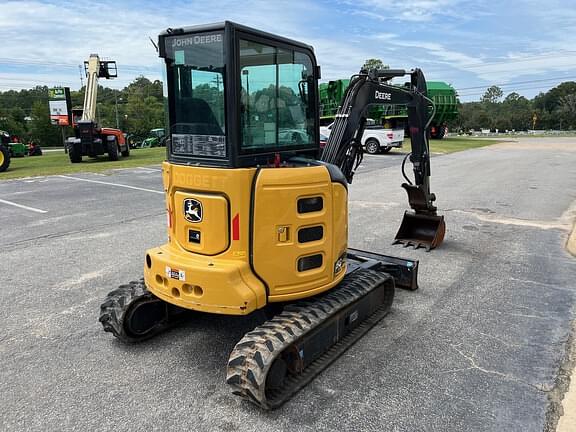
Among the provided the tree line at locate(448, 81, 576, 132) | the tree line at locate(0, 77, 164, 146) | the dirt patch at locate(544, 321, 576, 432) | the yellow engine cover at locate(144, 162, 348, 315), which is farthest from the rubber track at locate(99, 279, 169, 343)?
the tree line at locate(448, 81, 576, 132)

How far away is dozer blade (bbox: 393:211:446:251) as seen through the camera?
7691 millimetres

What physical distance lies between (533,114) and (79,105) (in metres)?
95.6

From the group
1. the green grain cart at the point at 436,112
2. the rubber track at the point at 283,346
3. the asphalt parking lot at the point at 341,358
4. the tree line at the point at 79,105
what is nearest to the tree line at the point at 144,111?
the tree line at the point at 79,105

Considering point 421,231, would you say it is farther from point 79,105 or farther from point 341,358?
point 79,105

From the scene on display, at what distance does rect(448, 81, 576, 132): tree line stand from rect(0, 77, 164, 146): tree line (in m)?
56.6

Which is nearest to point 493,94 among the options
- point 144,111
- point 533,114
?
point 533,114

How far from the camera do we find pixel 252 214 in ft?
12.2

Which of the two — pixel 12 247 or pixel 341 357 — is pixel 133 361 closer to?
pixel 341 357

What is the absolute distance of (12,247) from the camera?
7.71 metres

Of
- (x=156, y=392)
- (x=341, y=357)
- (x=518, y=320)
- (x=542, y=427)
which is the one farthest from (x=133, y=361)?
(x=518, y=320)

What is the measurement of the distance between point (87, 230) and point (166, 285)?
18.5ft

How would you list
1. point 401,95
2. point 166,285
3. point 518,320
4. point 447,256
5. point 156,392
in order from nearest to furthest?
1. point 156,392
2. point 166,285
3. point 518,320
4. point 401,95
5. point 447,256

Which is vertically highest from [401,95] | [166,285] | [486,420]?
[401,95]

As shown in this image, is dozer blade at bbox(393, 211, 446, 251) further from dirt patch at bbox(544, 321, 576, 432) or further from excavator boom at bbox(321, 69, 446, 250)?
dirt patch at bbox(544, 321, 576, 432)
